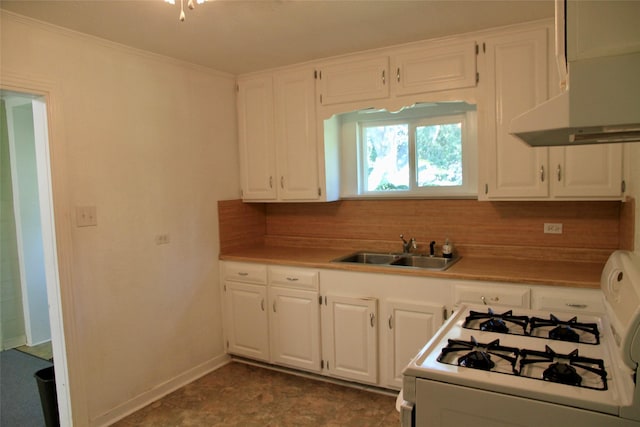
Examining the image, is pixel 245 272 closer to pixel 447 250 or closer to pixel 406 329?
pixel 406 329

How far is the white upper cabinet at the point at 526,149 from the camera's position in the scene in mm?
2484

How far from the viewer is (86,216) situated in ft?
8.52

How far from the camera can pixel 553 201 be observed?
2812 millimetres

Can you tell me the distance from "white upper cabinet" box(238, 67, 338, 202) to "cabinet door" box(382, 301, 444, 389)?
1060 mm

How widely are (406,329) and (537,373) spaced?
5.02ft

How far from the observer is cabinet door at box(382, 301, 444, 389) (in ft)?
8.80

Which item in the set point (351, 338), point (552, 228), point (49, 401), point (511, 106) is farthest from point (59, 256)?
point (552, 228)

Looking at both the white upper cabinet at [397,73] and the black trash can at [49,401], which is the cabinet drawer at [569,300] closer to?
the white upper cabinet at [397,73]

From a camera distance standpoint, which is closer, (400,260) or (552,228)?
(552,228)

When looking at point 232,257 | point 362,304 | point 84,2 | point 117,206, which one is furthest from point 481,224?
point 84,2

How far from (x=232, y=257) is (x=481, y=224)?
190cm

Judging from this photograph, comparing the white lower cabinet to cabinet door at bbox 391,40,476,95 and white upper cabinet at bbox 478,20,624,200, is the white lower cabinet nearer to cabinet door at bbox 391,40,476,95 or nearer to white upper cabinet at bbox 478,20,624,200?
white upper cabinet at bbox 478,20,624,200

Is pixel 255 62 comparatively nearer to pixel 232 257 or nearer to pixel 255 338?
pixel 232 257

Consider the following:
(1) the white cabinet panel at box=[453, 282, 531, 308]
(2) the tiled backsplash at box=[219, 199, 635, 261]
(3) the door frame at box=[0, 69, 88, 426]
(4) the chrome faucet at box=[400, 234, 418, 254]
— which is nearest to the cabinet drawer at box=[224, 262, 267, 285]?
(2) the tiled backsplash at box=[219, 199, 635, 261]
